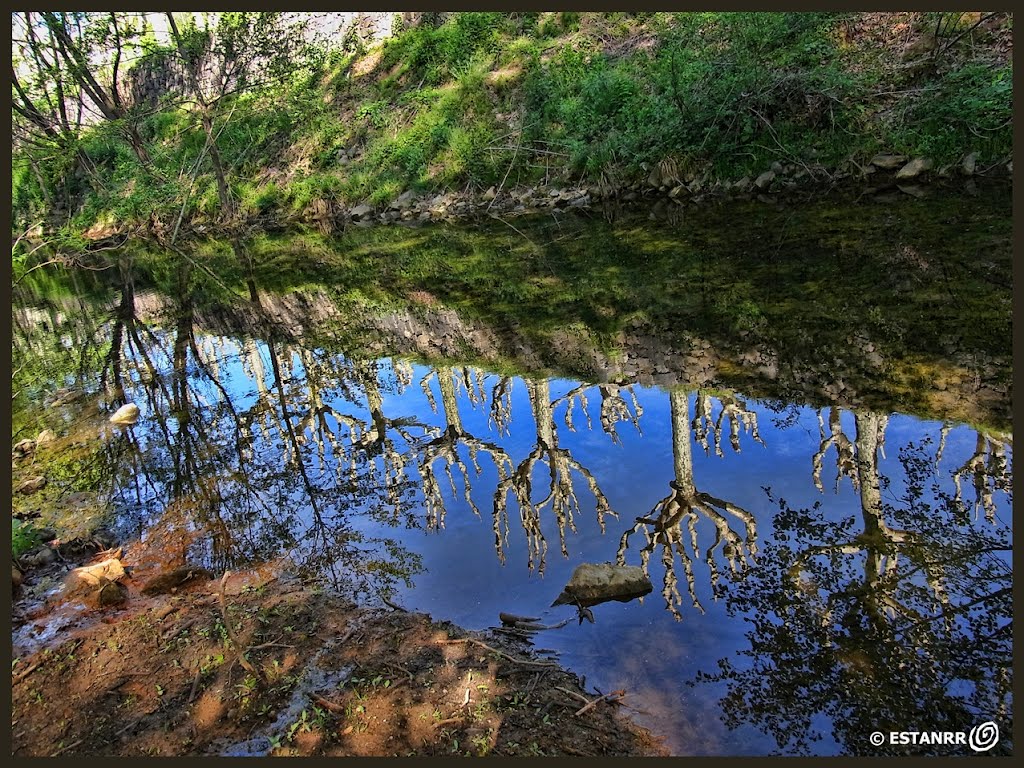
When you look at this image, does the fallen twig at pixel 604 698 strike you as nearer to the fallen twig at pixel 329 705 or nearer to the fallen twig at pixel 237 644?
the fallen twig at pixel 329 705

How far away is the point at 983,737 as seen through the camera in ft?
8.70

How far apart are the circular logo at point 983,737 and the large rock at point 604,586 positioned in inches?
61.3

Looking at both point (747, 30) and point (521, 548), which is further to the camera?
point (747, 30)

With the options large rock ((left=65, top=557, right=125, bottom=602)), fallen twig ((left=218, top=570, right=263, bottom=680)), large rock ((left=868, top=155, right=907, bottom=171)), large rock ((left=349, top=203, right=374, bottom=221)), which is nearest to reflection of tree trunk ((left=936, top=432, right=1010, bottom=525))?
fallen twig ((left=218, top=570, right=263, bottom=680))

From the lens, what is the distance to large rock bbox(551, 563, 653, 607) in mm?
3729

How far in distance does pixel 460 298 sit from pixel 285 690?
7858 millimetres

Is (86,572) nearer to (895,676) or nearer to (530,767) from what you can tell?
(530,767)

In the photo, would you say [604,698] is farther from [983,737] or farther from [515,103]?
[515,103]

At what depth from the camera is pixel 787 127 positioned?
1377 centimetres

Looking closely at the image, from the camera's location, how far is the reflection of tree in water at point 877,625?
9.20 ft

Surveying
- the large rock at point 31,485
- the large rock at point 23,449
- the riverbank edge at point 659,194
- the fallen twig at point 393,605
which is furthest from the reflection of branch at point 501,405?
the riverbank edge at point 659,194

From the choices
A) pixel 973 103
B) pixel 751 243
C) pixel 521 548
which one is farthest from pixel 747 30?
pixel 521 548

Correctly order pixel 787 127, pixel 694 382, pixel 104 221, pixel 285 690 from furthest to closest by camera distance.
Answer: pixel 104 221 → pixel 787 127 → pixel 694 382 → pixel 285 690

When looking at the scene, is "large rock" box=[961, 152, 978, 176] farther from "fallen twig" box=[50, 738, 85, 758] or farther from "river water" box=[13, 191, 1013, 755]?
"fallen twig" box=[50, 738, 85, 758]
